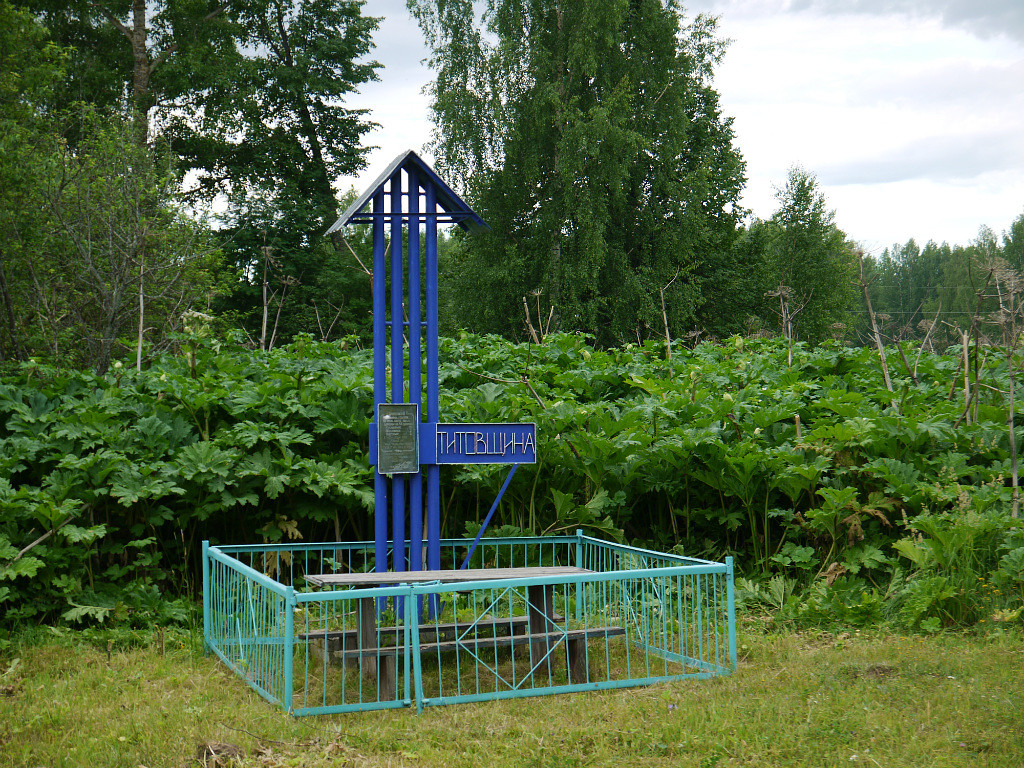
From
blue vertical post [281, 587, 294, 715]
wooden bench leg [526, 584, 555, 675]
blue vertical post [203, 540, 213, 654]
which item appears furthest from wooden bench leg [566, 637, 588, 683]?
blue vertical post [203, 540, 213, 654]

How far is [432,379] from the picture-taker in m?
6.27

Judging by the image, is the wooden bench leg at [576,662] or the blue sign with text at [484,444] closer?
the wooden bench leg at [576,662]

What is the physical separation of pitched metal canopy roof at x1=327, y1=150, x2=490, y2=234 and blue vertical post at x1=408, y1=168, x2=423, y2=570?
9cm

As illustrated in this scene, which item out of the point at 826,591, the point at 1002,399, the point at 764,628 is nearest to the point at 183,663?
the point at 764,628

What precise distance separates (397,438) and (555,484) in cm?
244

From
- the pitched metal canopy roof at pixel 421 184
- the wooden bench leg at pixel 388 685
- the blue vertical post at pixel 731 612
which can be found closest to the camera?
the wooden bench leg at pixel 388 685

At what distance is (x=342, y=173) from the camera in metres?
30.4

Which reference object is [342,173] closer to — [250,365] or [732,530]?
[250,365]

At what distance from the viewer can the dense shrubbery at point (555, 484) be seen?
6.63 meters

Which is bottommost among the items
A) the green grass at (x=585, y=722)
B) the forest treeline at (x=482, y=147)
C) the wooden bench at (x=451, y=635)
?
the green grass at (x=585, y=722)

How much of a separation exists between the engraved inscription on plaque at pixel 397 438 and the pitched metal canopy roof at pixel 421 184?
129cm

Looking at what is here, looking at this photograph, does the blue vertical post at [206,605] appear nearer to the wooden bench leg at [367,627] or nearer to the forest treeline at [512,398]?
the forest treeline at [512,398]

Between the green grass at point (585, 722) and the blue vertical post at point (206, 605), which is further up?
the blue vertical post at point (206, 605)

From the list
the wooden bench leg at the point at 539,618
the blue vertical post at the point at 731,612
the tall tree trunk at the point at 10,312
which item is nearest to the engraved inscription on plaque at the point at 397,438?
the wooden bench leg at the point at 539,618
